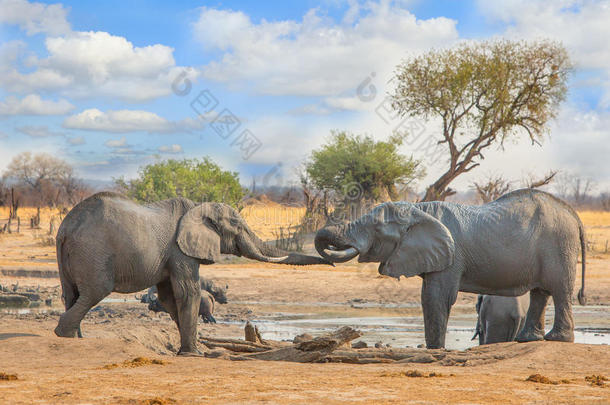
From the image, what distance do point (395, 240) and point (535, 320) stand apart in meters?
1.98

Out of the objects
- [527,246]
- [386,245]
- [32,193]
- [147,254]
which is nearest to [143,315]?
[147,254]

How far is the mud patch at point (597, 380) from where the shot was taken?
6754mm

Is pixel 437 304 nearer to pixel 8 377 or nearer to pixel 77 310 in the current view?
pixel 77 310

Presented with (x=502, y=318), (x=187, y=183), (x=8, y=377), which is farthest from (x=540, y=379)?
(x=187, y=183)

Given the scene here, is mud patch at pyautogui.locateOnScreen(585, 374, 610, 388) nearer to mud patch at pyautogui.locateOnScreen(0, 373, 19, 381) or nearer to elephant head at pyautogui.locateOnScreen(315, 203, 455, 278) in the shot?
elephant head at pyautogui.locateOnScreen(315, 203, 455, 278)

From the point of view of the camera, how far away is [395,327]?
13836mm

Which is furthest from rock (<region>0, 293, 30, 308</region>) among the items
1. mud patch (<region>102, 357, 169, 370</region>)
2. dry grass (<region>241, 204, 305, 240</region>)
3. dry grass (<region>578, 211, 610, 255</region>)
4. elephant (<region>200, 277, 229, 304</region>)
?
dry grass (<region>241, 204, 305, 240</region>)

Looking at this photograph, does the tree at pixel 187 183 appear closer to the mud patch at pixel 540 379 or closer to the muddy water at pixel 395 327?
the muddy water at pixel 395 327

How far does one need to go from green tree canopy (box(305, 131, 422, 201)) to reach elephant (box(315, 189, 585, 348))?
2241 centimetres

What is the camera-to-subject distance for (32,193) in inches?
2350

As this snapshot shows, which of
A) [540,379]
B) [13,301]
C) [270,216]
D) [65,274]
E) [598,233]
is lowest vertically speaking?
[13,301]

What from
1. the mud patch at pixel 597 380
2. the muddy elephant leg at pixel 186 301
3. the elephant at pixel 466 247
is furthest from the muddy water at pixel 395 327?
the mud patch at pixel 597 380

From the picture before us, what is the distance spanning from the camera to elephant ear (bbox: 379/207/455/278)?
346 inches

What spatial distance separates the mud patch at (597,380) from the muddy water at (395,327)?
458 cm
